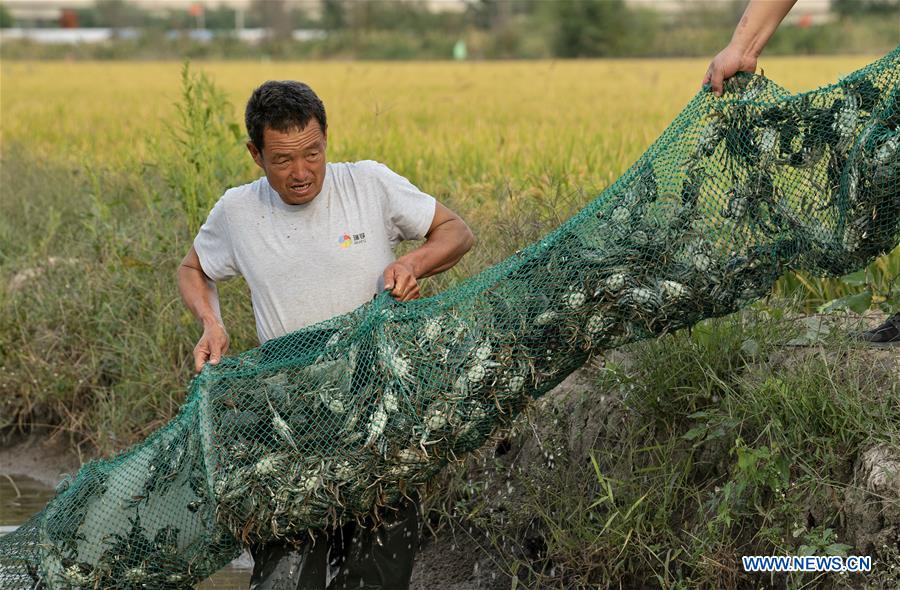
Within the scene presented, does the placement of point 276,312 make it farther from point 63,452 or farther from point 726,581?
point 63,452

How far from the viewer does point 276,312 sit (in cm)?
336

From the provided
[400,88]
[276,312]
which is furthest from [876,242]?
[400,88]

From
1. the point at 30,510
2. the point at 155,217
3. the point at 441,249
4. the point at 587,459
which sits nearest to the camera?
the point at 441,249

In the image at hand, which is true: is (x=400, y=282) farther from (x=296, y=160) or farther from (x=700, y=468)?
(x=700, y=468)

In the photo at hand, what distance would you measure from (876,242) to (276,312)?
165 centimetres

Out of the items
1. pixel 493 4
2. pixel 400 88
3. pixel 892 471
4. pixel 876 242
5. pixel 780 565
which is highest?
pixel 876 242

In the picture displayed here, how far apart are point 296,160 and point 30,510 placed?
8.70 ft

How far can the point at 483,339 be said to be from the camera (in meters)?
3.13

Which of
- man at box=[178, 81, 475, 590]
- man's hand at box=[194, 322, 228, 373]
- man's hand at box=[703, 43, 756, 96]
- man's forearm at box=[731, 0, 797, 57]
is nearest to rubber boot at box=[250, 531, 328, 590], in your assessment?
man at box=[178, 81, 475, 590]

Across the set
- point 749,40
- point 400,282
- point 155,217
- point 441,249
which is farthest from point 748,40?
point 155,217

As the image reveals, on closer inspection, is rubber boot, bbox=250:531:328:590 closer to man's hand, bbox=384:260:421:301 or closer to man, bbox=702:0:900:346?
man's hand, bbox=384:260:421:301

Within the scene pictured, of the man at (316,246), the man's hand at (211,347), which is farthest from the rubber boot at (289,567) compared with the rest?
the man's hand at (211,347)

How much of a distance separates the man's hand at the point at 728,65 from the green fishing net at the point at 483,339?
42 mm

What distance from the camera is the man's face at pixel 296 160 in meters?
3.16
